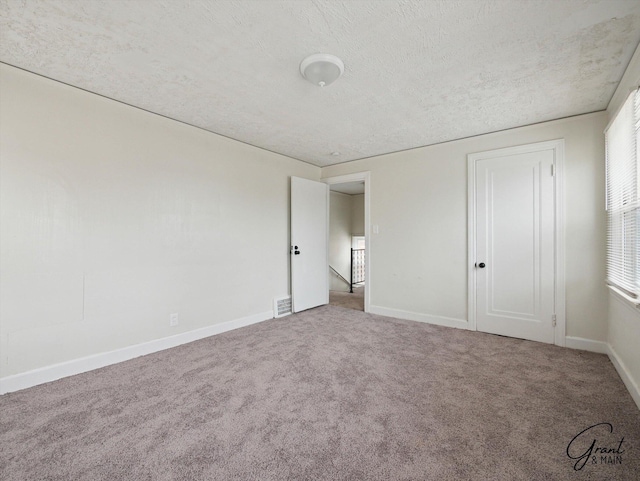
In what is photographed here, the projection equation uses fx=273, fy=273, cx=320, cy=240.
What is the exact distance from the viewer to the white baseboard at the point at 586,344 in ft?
8.82

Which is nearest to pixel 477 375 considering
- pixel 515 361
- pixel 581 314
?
pixel 515 361

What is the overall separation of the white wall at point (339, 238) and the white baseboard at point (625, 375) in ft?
15.4

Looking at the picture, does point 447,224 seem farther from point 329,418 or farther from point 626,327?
point 329,418

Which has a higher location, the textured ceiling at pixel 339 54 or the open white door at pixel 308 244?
the textured ceiling at pixel 339 54

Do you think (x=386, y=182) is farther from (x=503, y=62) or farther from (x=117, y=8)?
(x=117, y=8)

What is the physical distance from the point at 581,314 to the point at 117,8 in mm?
4512

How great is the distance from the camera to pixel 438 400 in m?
1.93

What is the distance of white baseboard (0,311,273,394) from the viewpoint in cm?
205

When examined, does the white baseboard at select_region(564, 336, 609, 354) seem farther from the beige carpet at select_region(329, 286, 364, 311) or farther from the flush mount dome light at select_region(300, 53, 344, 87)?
the flush mount dome light at select_region(300, 53, 344, 87)

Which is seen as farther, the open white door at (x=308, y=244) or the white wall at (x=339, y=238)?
the white wall at (x=339, y=238)

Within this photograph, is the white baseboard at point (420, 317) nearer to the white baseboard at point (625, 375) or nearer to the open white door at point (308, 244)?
the open white door at point (308, 244)

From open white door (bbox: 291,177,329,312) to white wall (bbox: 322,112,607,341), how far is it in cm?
69

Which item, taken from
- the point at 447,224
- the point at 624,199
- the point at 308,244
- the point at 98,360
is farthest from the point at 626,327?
the point at 98,360

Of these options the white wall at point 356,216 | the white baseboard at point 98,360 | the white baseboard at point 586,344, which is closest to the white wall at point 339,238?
the white wall at point 356,216
